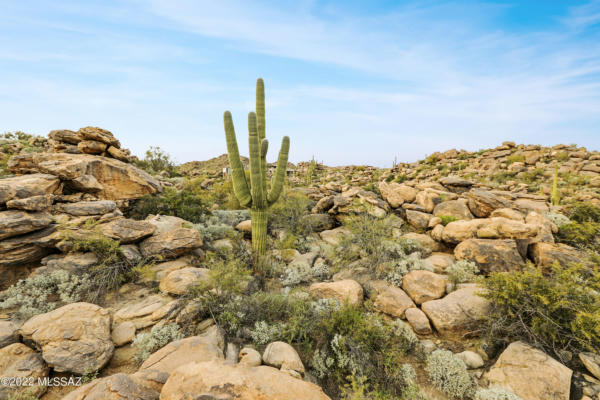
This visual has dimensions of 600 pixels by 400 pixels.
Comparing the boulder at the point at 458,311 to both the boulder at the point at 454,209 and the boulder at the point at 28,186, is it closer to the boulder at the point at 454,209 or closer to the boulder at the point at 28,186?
the boulder at the point at 454,209

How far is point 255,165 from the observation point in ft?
16.6

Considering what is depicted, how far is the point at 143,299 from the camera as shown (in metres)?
3.98

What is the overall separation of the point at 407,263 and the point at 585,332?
250cm

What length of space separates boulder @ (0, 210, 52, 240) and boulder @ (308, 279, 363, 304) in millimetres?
5104

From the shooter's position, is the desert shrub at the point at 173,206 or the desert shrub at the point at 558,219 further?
the desert shrub at the point at 173,206

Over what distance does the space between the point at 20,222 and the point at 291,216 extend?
5781 mm

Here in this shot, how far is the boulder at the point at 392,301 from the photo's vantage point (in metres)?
3.91

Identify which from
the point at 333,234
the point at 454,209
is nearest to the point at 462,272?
the point at 454,209

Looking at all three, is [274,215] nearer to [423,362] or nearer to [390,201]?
[390,201]

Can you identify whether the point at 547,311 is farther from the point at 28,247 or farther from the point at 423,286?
the point at 28,247

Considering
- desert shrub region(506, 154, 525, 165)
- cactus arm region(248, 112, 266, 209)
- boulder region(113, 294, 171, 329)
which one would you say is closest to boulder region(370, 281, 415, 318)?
cactus arm region(248, 112, 266, 209)

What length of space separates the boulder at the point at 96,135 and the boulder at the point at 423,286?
869 centimetres

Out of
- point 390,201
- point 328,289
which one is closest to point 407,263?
point 328,289

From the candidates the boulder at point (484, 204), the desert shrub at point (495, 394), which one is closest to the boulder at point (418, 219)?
the boulder at point (484, 204)
